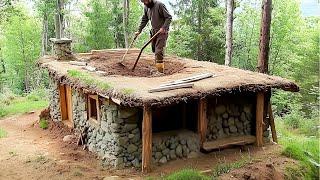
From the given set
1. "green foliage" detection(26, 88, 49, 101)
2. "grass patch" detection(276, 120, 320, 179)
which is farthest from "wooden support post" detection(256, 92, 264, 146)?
"green foliage" detection(26, 88, 49, 101)

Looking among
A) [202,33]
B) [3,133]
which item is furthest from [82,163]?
[202,33]

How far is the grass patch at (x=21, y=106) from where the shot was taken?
699 inches

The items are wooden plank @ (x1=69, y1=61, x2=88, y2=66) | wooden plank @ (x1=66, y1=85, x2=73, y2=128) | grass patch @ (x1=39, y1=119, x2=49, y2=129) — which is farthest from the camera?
grass patch @ (x1=39, y1=119, x2=49, y2=129)

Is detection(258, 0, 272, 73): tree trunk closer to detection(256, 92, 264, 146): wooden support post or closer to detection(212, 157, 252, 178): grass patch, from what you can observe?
detection(256, 92, 264, 146): wooden support post

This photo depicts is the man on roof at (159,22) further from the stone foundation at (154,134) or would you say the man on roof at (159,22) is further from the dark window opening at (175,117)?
the stone foundation at (154,134)

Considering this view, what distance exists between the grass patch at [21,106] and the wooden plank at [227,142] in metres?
10.8

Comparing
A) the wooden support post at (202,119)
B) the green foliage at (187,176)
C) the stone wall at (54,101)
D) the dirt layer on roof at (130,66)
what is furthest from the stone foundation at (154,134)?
the stone wall at (54,101)

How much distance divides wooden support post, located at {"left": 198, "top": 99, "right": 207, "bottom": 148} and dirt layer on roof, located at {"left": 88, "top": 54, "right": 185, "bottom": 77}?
1.94 m

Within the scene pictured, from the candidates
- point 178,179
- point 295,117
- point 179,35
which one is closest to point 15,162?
point 178,179

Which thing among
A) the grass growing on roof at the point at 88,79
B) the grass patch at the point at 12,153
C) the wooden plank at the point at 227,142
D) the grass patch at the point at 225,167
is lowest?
the grass patch at the point at 12,153

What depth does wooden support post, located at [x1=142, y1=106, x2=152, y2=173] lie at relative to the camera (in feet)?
26.8

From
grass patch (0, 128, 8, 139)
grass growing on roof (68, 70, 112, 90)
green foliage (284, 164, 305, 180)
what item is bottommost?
grass patch (0, 128, 8, 139)

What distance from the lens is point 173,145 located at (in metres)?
9.19

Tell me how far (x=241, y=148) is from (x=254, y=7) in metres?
18.5
